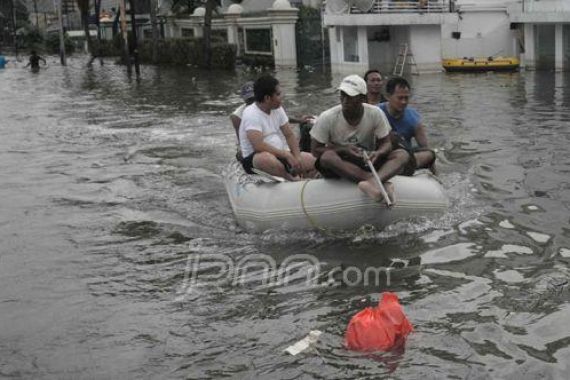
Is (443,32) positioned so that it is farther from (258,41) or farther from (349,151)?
(349,151)

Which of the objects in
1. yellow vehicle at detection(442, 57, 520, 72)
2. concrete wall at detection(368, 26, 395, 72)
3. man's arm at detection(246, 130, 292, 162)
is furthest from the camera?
concrete wall at detection(368, 26, 395, 72)

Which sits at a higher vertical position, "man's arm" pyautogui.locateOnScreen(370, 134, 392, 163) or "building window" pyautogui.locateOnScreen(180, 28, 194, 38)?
"building window" pyautogui.locateOnScreen(180, 28, 194, 38)

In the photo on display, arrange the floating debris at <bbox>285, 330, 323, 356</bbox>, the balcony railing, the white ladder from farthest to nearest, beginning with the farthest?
the white ladder < the balcony railing < the floating debris at <bbox>285, 330, 323, 356</bbox>

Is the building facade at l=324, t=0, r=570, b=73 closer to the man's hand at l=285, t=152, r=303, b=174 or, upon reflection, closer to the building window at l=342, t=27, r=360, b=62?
the building window at l=342, t=27, r=360, b=62

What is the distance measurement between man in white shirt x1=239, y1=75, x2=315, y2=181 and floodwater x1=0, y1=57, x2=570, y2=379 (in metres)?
0.81

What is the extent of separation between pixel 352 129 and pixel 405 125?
1089 mm

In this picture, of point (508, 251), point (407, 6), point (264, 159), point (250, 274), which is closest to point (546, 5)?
point (407, 6)

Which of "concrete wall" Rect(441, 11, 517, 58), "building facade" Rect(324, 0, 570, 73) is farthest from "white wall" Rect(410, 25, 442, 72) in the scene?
"concrete wall" Rect(441, 11, 517, 58)

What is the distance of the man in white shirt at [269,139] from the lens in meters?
8.77

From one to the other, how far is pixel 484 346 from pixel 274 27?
110 feet


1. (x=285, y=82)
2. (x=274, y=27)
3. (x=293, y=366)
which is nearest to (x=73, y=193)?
(x=293, y=366)

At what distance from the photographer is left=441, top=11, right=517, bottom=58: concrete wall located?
30.1m

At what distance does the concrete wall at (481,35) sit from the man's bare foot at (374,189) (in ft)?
77.1

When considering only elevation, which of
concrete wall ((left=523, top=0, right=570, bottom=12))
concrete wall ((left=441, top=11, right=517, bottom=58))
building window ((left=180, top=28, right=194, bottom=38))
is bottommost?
concrete wall ((left=441, top=11, right=517, bottom=58))
